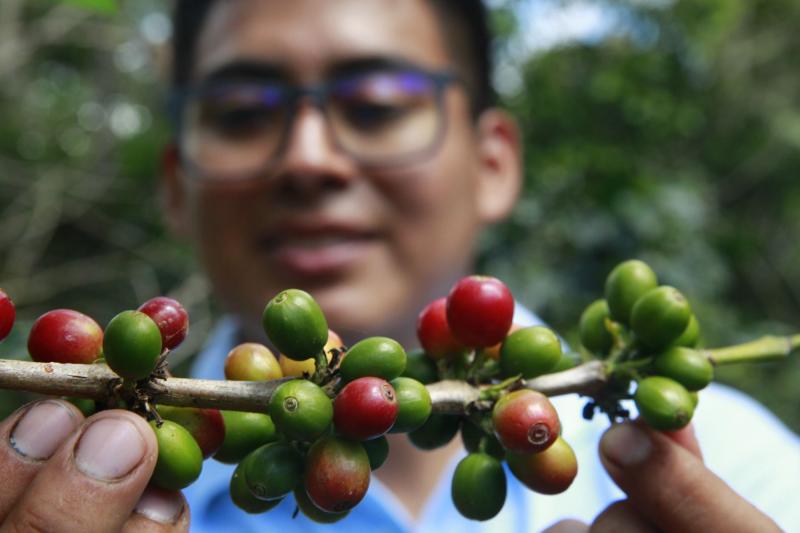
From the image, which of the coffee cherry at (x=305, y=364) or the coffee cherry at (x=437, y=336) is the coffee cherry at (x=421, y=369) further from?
the coffee cherry at (x=305, y=364)

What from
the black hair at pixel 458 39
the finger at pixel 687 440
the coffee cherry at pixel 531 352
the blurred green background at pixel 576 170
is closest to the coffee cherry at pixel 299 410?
the coffee cherry at pixel 531 352

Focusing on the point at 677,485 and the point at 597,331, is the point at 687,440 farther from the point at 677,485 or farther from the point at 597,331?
the point at 597,331

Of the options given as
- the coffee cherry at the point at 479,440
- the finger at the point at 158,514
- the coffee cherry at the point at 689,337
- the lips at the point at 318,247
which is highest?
the lips at the point at 318,247

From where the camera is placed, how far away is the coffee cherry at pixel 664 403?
123cm

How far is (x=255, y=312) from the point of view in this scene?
3.36 metres

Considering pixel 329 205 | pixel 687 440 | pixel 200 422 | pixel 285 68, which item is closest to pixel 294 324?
pixel 200 422

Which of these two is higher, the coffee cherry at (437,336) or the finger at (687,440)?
the coffee cherry at (437,336)

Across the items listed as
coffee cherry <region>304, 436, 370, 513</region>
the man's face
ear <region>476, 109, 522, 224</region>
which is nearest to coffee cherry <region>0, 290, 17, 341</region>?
coffee cherry <region>304, 436, 370, 513</region>

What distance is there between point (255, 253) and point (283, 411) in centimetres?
220

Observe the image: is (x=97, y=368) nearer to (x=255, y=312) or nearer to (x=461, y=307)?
(x=461, y=307)

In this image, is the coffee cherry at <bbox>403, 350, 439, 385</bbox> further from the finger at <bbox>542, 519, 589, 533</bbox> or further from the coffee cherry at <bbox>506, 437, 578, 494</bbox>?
the finger at <bbox>542, 519, 589, 533</bbox>

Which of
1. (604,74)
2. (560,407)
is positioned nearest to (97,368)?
(560,407)

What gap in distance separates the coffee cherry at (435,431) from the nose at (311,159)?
1.80 meters

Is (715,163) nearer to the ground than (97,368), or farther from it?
farther from it
